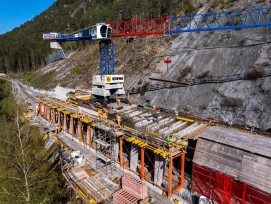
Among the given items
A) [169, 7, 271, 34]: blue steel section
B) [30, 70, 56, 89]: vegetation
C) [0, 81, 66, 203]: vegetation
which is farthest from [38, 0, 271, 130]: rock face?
[30, 70, 56, 89]: vegetation

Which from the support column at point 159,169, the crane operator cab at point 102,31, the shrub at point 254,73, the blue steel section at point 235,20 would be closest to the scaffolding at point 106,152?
the support column at point 159,169

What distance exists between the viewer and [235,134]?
1859 cm

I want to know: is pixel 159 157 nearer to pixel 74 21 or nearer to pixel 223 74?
pixel 223 74

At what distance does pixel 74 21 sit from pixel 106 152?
13081 cm

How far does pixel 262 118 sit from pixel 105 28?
25.9 m

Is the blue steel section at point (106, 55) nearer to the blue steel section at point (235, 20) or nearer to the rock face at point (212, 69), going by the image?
the rock face at point (212, 69)

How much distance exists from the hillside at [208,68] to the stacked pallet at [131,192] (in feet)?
56.7

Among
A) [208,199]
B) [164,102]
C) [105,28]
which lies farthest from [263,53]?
[208,199]

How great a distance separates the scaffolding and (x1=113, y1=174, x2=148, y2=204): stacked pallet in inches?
151

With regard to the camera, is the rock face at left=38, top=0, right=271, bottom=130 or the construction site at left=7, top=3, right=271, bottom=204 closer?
the construction site at left=7, top=3, right=271, bottom=204

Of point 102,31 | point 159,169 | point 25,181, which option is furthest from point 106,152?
point 102,31

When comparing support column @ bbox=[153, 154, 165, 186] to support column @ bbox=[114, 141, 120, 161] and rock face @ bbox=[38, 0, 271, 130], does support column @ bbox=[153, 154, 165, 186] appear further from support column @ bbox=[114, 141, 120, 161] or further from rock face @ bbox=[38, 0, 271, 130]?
rock face @ bbox=[38, 0, 271, 130]

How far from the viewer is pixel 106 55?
125 ft

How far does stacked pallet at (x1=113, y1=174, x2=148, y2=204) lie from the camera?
62.2ft
